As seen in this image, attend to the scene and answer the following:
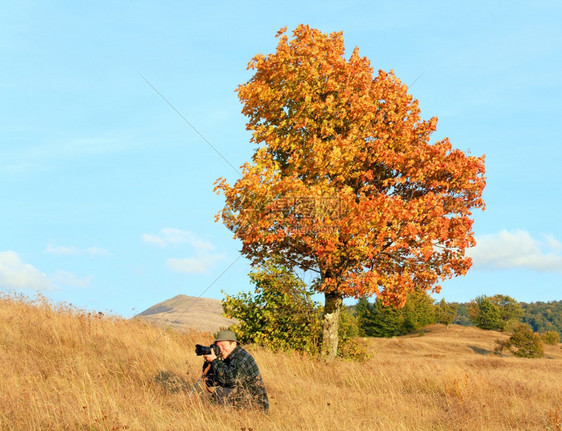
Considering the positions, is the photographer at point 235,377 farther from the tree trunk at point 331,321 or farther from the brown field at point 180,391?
the tree trunk at point 331,321

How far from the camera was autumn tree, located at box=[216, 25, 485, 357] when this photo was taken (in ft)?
49.9

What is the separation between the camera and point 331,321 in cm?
1762

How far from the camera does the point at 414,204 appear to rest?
1502 cm

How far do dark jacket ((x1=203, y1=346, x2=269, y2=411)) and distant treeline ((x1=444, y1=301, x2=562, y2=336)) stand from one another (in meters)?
138

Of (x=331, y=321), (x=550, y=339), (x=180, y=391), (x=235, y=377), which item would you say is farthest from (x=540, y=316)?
(x=235, y=377)

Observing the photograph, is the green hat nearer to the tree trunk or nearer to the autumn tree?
the autumn tree

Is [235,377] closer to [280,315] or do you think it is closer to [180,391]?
[180,391]

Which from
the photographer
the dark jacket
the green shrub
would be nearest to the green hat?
the photographer

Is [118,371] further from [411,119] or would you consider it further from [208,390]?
[411,119]

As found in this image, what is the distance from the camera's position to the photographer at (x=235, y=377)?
8023 millimetres

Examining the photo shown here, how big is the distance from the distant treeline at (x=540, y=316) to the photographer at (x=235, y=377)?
454ft

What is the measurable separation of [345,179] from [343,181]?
0.52 ft

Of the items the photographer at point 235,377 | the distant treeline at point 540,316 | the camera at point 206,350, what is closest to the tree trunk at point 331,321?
the camera at point 206,350

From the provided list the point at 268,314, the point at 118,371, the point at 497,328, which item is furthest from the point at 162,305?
the point at 118,371
